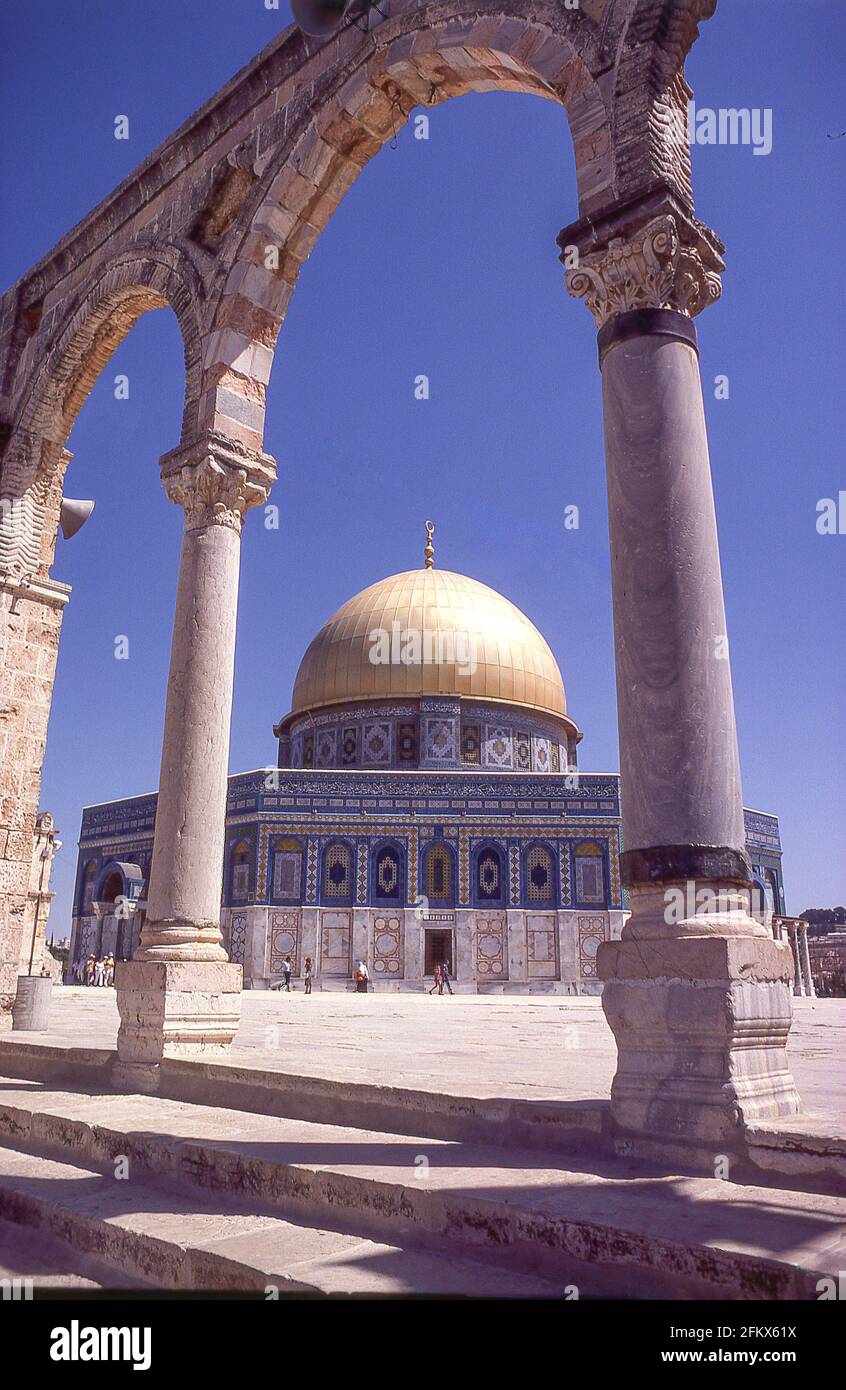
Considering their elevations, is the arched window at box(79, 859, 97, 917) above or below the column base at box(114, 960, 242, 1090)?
above

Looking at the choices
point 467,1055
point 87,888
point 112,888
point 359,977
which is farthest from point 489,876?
point 467,1055

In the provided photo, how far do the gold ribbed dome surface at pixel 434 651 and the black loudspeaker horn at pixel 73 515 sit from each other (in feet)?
81.1

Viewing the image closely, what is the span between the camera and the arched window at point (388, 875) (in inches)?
1155

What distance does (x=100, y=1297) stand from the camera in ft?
8.75

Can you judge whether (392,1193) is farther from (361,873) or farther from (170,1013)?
(361,873)

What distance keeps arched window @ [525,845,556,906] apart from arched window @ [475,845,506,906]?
79 cm

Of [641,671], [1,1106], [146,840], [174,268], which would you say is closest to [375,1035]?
[1,1106]

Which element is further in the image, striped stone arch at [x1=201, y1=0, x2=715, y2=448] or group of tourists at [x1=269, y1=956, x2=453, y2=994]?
group of tourists at [x1=269, y1=956, x2=453, y2=994]

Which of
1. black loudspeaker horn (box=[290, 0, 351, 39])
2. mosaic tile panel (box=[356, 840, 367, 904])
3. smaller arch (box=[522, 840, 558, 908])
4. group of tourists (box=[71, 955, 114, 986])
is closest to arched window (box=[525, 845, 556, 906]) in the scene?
smaller arch (box=[522, 840, 558, 908])

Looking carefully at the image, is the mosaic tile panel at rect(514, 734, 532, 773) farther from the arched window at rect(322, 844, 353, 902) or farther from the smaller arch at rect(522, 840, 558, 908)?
the arched window at rect(322, 844, 353, 902)

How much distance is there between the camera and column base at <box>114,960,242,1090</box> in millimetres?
5125

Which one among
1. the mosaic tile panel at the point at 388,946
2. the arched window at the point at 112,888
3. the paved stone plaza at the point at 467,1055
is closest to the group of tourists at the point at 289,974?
the mosaic tile panel at the point at 388,946
